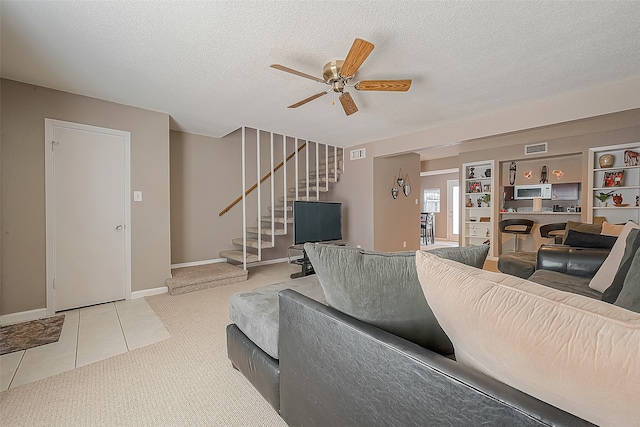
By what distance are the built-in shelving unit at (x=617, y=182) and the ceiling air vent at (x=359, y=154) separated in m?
3.79

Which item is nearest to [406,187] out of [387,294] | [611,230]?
[611,230]

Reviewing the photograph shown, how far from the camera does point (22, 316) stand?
2.65m

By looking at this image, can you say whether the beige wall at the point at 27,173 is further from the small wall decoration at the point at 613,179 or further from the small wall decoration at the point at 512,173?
the small wall decoration at the point at 613,179

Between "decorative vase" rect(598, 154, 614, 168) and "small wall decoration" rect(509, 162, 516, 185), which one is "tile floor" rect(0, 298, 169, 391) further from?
"small wall decoration" rect(509, 162, 516, 185)

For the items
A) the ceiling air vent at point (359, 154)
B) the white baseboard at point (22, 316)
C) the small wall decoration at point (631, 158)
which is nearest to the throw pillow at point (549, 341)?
the white baseboard at point (22, 316)

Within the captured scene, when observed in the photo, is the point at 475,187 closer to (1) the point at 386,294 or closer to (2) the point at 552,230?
(2) the point at 552,230

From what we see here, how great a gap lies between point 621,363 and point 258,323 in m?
1.35

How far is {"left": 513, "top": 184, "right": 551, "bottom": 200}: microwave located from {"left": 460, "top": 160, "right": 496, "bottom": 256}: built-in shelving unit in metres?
0.53

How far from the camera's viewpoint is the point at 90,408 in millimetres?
1484

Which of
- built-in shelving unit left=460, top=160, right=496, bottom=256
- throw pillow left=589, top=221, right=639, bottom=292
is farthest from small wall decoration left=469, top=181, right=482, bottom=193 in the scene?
throw pillow left=589, top=221, right=639, bottom=292

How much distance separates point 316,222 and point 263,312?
293 centimetres

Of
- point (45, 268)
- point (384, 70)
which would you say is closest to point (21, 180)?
point (45, 268)

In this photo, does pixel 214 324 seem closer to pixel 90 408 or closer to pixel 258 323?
pixel 90 408

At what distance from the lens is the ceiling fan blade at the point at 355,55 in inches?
70.9
